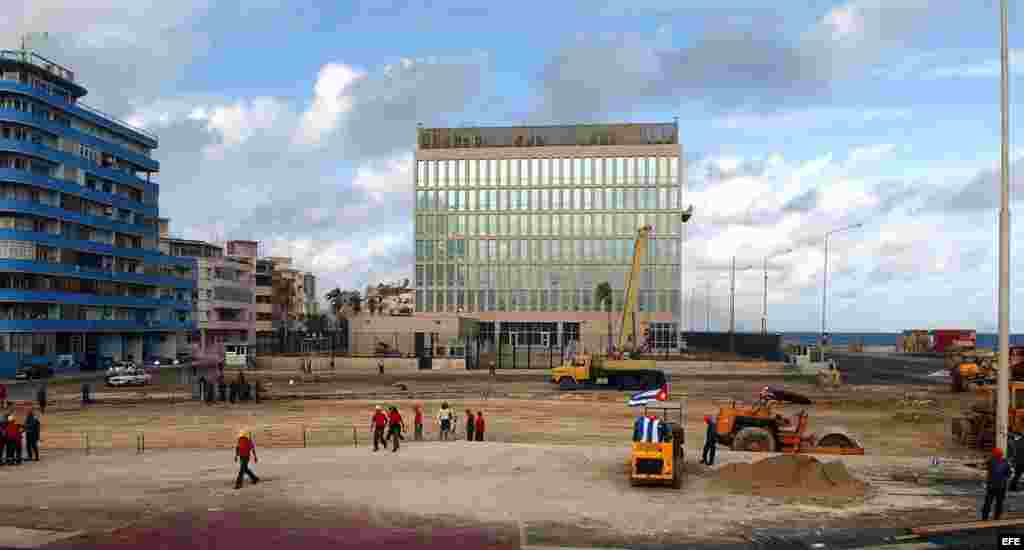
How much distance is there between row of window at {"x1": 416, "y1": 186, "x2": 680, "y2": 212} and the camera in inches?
4892

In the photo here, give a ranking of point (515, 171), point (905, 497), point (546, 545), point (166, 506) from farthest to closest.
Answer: point (515, 171) → point (905, 497) → point (166, 506) → point (546, 545)

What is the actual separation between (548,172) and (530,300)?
19.3m

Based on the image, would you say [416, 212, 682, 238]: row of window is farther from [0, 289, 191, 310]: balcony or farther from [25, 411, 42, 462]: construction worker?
[25, 411, 42, 462]: construction worker

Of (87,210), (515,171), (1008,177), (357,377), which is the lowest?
(357,377)

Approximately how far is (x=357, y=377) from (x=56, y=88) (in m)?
48.4

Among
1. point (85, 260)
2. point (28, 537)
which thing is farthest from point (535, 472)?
point (85, 260)

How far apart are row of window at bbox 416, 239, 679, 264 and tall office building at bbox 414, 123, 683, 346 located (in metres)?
0.15

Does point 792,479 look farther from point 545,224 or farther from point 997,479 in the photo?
point 545,224

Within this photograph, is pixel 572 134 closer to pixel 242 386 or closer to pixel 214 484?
pixel 242 386

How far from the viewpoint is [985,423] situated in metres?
34.0

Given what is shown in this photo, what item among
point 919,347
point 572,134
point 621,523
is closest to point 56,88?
point 572,134

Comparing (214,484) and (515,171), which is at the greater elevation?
(515,171)

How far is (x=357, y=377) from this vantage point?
80188 mm

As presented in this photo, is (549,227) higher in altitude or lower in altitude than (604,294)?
higher
